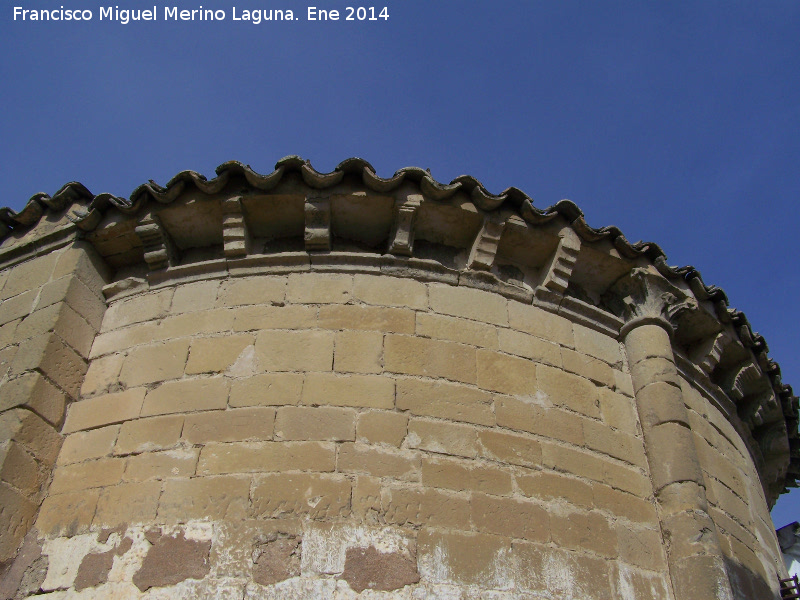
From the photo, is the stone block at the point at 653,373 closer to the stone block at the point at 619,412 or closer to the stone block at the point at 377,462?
the stone block at the point at 619,412

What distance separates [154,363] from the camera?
197 inches

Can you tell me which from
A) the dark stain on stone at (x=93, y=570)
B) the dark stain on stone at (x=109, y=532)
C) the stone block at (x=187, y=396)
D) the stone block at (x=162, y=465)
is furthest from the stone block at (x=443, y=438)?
the dark stain on stone at (x=93, y=570)

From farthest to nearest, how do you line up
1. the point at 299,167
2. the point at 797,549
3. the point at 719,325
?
1. the point at 797,549
2. the point at 719,325
3. the point at 299,167

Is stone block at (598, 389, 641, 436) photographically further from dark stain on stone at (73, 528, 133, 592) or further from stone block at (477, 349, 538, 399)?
dark stain on stone at (73, 528, 133, 592)

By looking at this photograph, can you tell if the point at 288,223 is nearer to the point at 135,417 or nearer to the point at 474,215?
the point at 474,215

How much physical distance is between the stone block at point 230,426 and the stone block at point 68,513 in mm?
643

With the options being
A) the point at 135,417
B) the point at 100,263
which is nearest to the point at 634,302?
the point at 135,417

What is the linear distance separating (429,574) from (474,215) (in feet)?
8.54

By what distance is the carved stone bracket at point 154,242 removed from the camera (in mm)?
5602

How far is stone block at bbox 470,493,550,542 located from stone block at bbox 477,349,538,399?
77 cm

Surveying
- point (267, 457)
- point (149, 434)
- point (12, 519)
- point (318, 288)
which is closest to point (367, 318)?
point (318, 288)

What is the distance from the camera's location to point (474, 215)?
5555 millimetres

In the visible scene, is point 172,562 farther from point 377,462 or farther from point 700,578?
point 700,578

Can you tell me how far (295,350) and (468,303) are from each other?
1.27 meters
